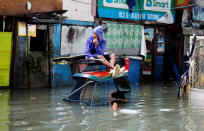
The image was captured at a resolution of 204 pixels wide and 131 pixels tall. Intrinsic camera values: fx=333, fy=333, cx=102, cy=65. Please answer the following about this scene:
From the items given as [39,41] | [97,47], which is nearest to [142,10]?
[39,41]

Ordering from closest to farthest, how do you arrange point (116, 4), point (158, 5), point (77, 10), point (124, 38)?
1. point (77, 10)
2. point (116, 4)
3. point (124, 38)
4. point (158, 5)

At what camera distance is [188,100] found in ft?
32.0

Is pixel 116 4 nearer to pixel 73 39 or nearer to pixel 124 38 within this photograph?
pixel 124 38

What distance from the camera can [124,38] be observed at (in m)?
16.7

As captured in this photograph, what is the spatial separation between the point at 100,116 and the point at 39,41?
8142mm

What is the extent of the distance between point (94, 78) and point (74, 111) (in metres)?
1.02

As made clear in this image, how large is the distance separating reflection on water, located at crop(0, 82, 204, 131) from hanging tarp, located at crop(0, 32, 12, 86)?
3705 mm

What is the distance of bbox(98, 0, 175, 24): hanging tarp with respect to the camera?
15983mm

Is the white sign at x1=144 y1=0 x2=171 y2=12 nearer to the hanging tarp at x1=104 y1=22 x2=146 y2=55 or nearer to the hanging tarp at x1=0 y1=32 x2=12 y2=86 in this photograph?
the hanging tarp at x1=104 y1=22 x2=146 y2=55

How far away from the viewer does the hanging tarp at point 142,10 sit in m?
16.0

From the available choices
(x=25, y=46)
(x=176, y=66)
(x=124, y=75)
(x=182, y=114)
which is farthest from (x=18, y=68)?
(x=176, y=66)

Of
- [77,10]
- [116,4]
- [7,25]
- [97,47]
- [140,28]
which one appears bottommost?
[97,47]

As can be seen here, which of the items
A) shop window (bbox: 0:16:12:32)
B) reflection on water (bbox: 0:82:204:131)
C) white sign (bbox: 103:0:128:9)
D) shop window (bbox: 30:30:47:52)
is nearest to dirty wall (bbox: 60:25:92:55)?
shop window (bbox: 30:30:47:52)

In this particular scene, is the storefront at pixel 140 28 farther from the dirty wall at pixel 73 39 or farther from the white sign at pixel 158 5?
the dirty wall at pixel 73 39
